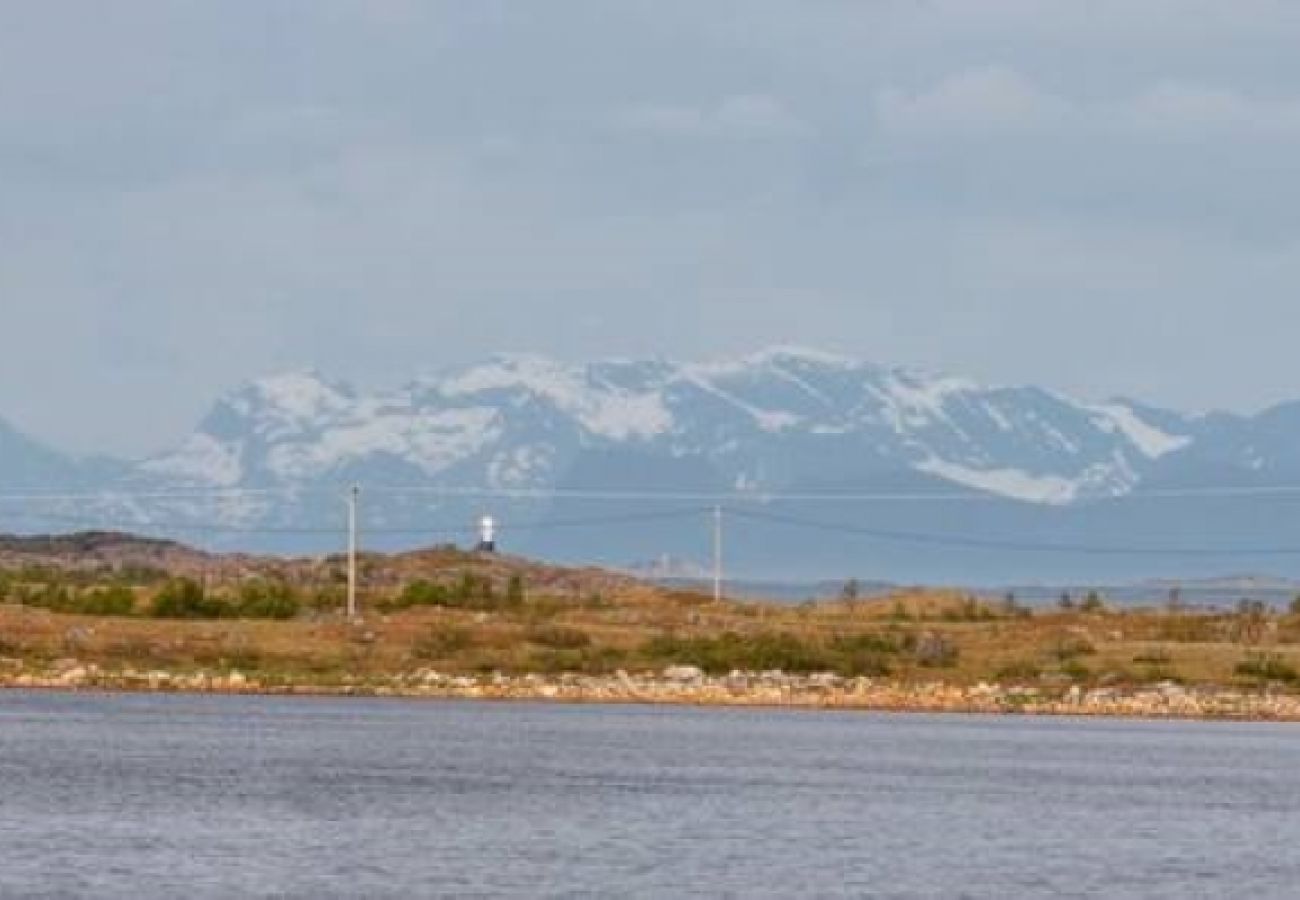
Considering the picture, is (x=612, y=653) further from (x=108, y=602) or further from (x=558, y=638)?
(x=108, y=602)

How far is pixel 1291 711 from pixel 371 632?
1263 inches

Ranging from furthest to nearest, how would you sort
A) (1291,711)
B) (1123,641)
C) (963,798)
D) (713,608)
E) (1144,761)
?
1. (713,608)
2. (1123,641)
3. (1291,711)
4. (1144,761)
5. (963,798)

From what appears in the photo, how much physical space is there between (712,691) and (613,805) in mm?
46152

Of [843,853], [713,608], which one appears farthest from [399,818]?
[713,608]

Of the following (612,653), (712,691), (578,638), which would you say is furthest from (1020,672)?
(578,638)

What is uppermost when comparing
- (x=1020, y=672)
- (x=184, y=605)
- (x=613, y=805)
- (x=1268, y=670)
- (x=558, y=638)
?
(x=184, y=605)

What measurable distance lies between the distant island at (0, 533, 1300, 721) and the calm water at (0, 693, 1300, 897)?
33.4 ft

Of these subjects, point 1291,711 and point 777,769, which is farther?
point 1291,711

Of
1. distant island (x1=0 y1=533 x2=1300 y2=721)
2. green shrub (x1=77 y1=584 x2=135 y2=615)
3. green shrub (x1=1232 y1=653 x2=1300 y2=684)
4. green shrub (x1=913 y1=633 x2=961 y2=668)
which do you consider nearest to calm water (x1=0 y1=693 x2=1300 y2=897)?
distant island (x1=0 y1=533 x2=1300 y2=721)

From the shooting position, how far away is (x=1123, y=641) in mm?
137125

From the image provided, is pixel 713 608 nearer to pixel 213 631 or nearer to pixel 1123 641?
pixel 1123 641

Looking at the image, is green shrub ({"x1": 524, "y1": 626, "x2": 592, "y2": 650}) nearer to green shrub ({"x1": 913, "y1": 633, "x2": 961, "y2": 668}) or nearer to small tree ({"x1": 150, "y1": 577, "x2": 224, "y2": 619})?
green shrub ({"x1": 913, "y1": 633, "x2": 961, "y2": 668})

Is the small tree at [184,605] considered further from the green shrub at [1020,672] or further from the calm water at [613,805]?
the green shrub at [1020,672]

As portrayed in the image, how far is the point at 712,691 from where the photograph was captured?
116 metres
